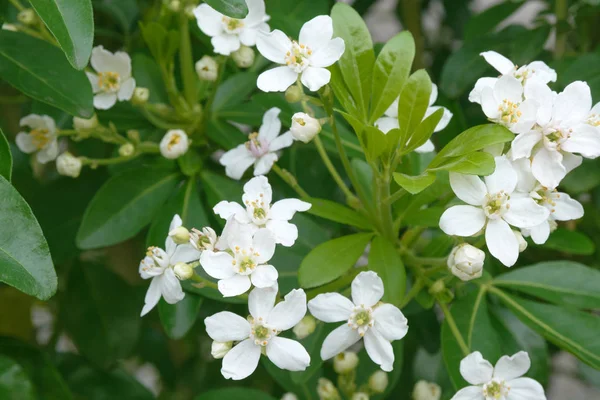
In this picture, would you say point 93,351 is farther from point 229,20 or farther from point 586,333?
point 586,333

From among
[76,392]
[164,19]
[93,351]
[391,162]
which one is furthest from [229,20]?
[76,392]

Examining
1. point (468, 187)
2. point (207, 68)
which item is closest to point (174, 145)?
point (207, 68)

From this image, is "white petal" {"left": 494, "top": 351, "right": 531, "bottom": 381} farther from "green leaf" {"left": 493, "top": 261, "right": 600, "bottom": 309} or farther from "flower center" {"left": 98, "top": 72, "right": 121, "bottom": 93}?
"flower center" {"left": 98, "top": 72, "right": 121, "bottom": 93}

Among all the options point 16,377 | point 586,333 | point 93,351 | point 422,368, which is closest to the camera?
point 586,333

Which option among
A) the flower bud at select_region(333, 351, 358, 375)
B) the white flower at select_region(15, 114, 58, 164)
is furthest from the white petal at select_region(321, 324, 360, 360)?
the white flower at select_region(15, 114, 58, 164)

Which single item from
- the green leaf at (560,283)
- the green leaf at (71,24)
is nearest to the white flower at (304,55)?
the green leaf at (71,24)
